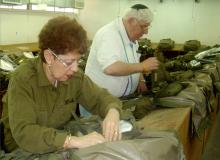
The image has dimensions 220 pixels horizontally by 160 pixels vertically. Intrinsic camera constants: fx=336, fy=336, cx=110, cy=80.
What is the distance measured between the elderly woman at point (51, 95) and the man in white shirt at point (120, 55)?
26.5 inches

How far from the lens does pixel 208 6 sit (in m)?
6.87

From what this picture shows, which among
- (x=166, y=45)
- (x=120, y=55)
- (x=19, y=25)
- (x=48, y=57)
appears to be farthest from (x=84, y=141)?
(x=166, y=45)

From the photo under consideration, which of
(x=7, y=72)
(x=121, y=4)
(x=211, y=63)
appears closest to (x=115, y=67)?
(x=7, y=72)

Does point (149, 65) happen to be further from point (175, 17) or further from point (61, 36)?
point (175, 17)

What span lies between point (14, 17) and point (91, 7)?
93.6 inches

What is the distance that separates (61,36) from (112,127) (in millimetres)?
446

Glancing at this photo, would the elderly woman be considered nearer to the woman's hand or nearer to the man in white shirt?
the man in white shirt

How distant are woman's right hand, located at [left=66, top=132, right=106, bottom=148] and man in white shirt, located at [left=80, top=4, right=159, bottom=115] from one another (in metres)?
0.94

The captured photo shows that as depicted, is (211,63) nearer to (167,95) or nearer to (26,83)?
(167,95)

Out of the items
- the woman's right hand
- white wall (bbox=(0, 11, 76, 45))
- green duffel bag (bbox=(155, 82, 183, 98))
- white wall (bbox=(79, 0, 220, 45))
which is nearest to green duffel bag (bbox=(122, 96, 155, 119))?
green duffel bag (bbox=(155, 82, 183, 98))

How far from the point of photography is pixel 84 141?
1.30 meters

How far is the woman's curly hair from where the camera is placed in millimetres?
1431

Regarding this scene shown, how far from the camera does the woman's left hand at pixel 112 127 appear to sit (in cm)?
140

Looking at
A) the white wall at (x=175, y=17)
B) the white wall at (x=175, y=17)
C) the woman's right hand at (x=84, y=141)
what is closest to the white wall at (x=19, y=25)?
the white wall at (x=175, y=17)
